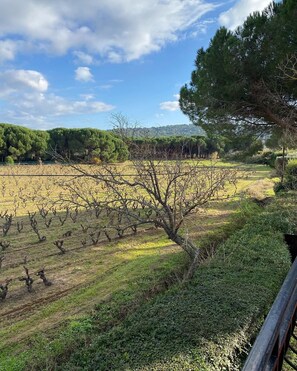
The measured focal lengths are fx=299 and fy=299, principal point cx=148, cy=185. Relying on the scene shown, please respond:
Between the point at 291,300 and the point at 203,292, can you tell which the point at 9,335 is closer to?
the point at 203,292

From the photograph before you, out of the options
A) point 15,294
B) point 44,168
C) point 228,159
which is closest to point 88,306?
point 15,294

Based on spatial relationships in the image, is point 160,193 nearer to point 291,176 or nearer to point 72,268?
point 72,268

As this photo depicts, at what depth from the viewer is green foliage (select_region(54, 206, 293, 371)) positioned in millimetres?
2943

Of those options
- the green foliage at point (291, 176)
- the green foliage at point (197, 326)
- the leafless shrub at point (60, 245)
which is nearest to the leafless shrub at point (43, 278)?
the leafless shrub at point (60, 245)

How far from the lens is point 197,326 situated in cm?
337

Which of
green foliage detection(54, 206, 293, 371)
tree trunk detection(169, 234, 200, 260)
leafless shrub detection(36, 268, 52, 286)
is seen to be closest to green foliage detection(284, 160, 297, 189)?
tree trunk detection(169, 234, 200, 260)

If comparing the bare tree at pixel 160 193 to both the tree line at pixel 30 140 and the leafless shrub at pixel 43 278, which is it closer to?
the leafless shrub at pixel 43 278

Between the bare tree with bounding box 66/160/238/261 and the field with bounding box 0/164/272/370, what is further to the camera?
the bare tree with bounding box 66/160/238/261

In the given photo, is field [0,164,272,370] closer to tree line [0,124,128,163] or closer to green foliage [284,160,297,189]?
green foliage [284,160,297,189]

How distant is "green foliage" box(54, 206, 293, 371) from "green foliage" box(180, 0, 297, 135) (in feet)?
16.2

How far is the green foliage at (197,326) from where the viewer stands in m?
2.94

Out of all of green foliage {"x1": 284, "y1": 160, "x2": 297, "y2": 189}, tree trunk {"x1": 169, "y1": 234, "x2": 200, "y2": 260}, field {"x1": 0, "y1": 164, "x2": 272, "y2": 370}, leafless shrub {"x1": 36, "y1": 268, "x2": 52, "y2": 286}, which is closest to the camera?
field {"x1": 0, "y1": 164, "x2": 272, "y2": 370}

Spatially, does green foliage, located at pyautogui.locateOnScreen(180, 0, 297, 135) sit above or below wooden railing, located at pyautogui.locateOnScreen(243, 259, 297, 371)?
above

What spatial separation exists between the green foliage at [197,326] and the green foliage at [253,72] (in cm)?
493
